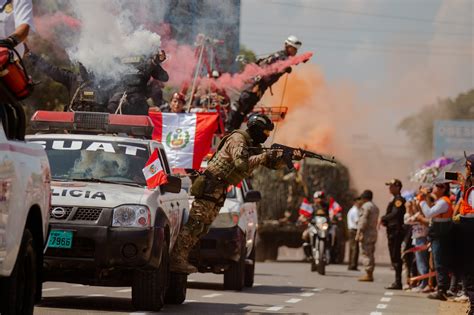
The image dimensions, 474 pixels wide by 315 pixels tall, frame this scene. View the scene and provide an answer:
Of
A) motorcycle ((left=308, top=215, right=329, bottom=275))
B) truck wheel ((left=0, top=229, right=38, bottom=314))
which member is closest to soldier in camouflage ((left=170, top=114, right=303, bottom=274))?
truck wheel ((left=0, top=229, right=38, bottom=314))

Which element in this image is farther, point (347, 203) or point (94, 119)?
point (347, 203)

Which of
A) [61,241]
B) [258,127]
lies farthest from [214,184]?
[61,241]

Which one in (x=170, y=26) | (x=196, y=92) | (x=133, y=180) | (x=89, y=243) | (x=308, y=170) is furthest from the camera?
(x=308, y=170)

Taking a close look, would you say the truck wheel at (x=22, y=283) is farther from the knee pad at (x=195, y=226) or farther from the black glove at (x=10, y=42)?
the knee pad at (x=195, y=226)

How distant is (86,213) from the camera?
14625 millimetres

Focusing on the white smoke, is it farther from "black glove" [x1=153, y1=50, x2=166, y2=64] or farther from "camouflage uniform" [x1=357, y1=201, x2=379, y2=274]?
"camouflage uniform" [x1=357, y1=201, x2=379, y2=274]

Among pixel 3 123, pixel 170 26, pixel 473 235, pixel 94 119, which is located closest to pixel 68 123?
pixel 94 119

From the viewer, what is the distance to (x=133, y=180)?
15.8 m

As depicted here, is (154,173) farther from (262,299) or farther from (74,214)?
(262,299)

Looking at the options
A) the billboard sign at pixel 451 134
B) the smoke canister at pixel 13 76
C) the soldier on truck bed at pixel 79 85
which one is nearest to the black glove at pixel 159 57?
the soldier on truck bed at pixel 79 85

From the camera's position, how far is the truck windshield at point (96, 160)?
51.9ft

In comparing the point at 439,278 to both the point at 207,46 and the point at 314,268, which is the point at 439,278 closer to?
the point at 207,46

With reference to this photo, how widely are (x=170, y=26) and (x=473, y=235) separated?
1094 cm

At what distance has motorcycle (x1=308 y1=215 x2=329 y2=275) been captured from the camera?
31484 millimetres
